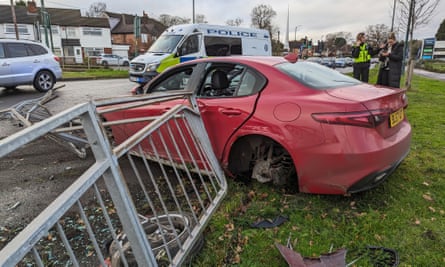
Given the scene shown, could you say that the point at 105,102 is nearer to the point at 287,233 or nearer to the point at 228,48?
the point at 287,233

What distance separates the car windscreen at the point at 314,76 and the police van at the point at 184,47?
8605 mm

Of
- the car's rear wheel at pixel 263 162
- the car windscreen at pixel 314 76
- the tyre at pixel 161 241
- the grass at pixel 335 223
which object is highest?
the car windscreen at pixel 314 76

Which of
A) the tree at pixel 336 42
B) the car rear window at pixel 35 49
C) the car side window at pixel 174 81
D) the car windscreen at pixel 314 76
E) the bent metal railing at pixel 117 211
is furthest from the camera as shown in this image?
the tree at pixel 336 42

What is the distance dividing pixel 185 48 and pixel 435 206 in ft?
34.9

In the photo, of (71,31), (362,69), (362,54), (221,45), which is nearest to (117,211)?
(362,54)

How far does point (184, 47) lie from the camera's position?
39.8ft

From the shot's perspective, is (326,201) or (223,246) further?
(326,201)

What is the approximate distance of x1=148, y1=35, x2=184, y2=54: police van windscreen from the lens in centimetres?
1204

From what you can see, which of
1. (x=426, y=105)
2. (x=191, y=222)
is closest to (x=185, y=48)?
(x=426, y=105)

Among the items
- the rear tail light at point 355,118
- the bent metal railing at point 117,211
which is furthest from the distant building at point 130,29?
the rear tail light at point 355,118

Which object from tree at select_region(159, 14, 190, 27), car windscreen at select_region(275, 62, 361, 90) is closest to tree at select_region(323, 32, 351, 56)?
tree at select_region(159, 14, 190, 27)

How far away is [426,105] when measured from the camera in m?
8.21

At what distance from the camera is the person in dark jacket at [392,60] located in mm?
8039

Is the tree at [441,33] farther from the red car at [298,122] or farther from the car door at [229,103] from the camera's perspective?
the car door at [229,103]
